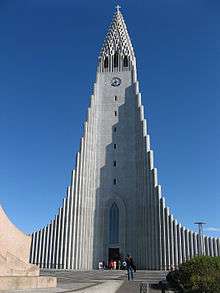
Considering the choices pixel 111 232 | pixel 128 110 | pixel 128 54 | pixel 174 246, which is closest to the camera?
pixel 174 246

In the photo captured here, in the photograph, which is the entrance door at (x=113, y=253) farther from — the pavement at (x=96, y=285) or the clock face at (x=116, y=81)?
the clock face at (x=116, y=81)

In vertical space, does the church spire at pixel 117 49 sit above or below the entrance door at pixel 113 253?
above

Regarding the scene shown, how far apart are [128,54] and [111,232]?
890 inches

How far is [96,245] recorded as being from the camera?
125 feet

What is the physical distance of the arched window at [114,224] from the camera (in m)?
38.3

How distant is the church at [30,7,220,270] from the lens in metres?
36.1

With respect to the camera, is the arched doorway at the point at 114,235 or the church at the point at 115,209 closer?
the church at the point at 115,209

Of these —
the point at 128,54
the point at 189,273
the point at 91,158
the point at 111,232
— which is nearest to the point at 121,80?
the point at 128,54

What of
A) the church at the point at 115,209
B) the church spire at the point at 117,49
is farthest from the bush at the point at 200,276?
the church spire at the point at 117,49

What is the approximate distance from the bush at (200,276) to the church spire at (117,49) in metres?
36.3

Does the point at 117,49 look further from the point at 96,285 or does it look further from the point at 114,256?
the point at 96,285

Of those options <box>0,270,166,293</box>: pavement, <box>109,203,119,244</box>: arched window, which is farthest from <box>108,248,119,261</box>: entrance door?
<box>0,270,166,293</box>: pavement

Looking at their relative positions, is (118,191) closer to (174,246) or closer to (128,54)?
(174,246)

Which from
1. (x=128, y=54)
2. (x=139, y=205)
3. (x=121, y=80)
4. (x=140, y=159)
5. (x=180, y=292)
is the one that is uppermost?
(x=128, y=54)
